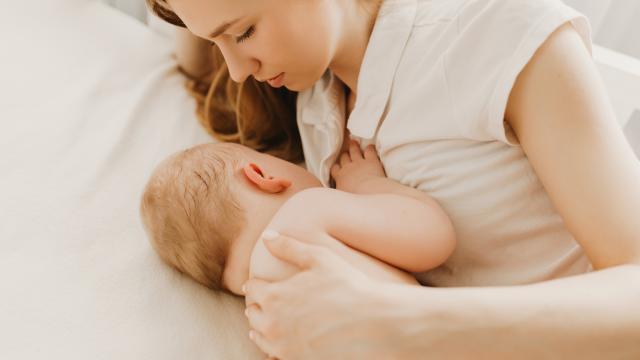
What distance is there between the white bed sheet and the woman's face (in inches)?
14.8

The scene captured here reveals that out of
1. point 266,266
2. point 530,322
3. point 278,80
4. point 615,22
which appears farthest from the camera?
point 615,22

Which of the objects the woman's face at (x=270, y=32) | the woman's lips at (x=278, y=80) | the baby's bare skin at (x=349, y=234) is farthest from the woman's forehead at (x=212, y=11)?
the baby's bare skin at (x=349, y=234)

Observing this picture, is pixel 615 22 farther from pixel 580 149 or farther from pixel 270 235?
pixel 270 235

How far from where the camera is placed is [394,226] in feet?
2.62

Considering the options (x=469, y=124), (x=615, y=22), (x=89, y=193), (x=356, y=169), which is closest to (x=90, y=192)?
(x=89, y=193)

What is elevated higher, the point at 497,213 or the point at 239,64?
the point at 239,64

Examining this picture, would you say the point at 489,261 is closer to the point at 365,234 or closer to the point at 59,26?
the point at 365,234

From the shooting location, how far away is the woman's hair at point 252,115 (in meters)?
A: 1.25

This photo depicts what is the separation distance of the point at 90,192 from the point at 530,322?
2.72 feet

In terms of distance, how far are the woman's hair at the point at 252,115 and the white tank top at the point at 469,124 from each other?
327mm

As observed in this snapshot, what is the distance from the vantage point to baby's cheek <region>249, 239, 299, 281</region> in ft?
2.60

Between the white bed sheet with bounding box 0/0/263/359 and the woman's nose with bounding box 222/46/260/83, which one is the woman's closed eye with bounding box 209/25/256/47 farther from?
the white bed sheet with bounding box 0/0/263/359

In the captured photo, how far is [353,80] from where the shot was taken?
1.09m

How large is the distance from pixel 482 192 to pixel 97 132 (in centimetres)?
84
